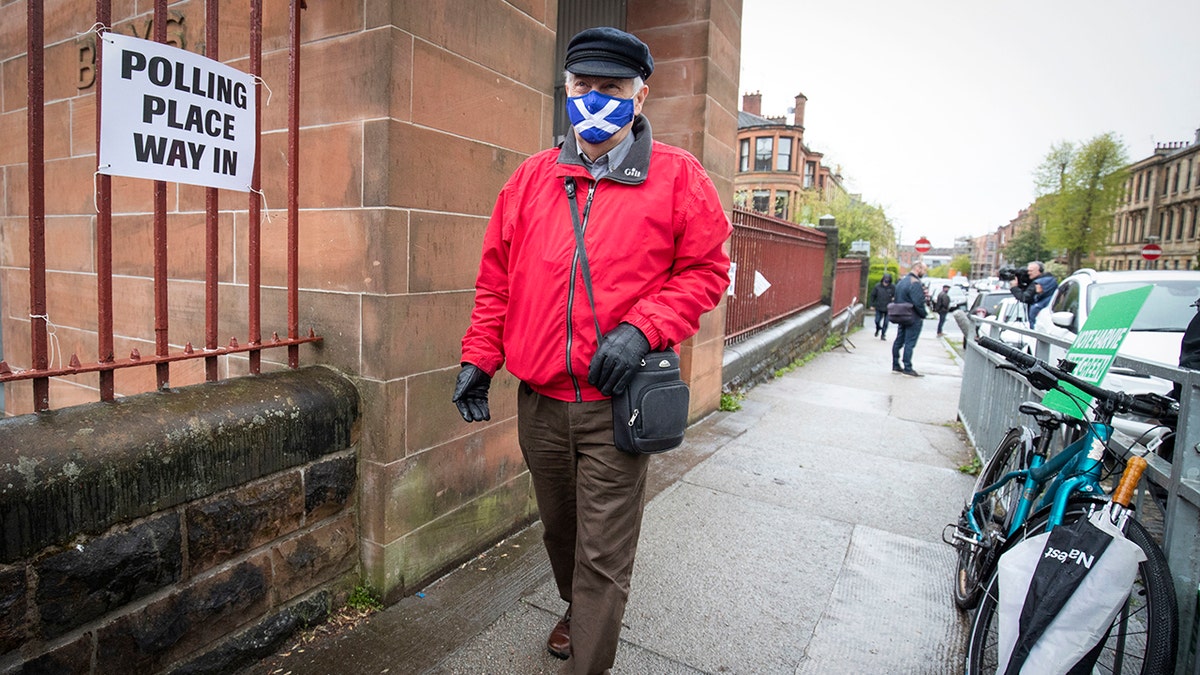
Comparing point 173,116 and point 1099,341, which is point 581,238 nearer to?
point 173,116

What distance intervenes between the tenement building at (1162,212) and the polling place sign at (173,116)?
58.1 metres

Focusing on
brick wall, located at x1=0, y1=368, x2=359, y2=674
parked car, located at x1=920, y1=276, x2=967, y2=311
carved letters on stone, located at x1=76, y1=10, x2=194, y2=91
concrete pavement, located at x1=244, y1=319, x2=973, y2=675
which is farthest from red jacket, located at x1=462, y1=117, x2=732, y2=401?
parked car, located at x1=920, y1=276, x2=967, y2=311

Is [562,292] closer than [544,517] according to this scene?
Yes

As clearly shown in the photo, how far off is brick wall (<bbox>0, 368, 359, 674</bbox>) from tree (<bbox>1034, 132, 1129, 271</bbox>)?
60.8 m

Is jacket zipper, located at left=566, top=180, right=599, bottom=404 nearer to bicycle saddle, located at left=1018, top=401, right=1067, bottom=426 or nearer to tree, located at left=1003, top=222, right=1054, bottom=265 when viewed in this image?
bicycle saddle, located at left=1018, top=401, right=1067, bottom=426

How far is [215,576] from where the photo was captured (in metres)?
2.29

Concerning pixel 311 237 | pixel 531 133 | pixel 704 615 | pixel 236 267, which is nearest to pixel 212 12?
pixel 311 237

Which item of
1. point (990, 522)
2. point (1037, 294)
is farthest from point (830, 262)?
point (990, 522)

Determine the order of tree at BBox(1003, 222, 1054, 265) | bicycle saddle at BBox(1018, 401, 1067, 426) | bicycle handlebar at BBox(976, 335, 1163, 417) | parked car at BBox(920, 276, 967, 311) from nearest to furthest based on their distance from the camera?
bicycle handlebar at BBox(976, 335, 1163, 417) < bicycle saddle at BBox(1018, 401, 1067, 426) < parked car at BBox(920, 276, 967, 311) < tree at BBox(1003, 222, 1054, 265)

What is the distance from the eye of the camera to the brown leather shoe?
101 inches

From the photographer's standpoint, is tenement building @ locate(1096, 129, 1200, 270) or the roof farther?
tenement building @ locate(1096, 129, 1200, 270)

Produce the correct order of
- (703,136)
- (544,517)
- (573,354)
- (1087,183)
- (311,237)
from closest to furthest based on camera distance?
(573,354), (544,517), (311,237), (703,136), (1087,183)

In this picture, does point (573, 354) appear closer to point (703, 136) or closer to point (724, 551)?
point (724, 551)

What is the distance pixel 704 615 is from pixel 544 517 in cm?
99
